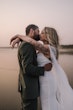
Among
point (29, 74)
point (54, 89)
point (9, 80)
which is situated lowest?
point (9, 80)

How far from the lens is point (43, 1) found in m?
2.79

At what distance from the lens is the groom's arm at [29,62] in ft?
6.32

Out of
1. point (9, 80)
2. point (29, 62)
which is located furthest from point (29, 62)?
point (9, 80)

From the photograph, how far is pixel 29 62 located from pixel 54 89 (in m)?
0.37

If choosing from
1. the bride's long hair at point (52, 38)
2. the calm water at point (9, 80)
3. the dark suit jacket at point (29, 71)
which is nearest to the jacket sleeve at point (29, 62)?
the dark suit jacket at point (29, 71)

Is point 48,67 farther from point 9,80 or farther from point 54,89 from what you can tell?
point 9,80

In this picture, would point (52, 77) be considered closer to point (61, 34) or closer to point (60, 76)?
point (60, 76)

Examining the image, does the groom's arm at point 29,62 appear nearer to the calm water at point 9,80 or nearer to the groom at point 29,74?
Answer: the groom at point 29,74

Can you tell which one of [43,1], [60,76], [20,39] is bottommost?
[60,76]

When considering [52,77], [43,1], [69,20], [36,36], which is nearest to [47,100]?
[52,77]

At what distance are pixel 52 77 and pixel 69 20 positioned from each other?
0.97m

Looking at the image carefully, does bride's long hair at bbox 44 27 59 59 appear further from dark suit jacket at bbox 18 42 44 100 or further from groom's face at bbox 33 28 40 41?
dark suit jacket at bbox 18 42 44 100

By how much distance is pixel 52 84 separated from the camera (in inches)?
80.7

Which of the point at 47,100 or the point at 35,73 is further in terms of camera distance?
the point at 47,100
